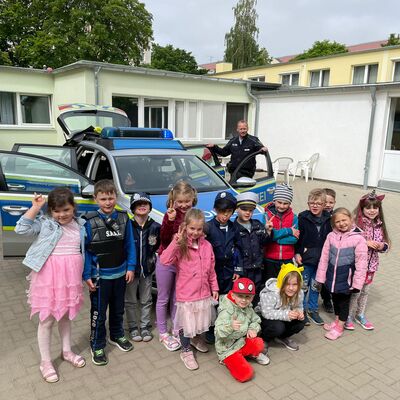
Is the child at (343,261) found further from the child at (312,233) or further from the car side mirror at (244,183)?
the car side mirror at (244,183)

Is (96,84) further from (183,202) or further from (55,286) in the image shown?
(55,286)

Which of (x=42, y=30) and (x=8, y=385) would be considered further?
(x=42, y=30)

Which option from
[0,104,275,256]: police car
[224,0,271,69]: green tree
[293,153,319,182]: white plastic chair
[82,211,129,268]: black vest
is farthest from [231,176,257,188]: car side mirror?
[224,0,271,69]: green tree

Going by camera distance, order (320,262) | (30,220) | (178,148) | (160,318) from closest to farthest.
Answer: (30,220)
(160,318)
(320,262)
(178,148)

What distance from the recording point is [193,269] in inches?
128

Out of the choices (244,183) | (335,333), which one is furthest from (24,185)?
(335,333)

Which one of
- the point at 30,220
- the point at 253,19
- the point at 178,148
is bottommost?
the point at 30,220

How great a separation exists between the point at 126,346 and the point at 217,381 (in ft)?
3.00

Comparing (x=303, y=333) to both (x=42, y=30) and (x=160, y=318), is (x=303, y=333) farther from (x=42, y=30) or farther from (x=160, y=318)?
(x=42, y=30)

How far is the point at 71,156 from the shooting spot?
215 inches

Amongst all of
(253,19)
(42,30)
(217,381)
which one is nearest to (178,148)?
(217,381)

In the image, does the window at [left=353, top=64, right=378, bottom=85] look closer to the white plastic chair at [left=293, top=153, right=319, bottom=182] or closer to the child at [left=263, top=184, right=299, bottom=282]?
the white plastic chair at [left=293, top=153, right=319, bottom=182]

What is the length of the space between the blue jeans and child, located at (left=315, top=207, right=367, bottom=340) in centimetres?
23

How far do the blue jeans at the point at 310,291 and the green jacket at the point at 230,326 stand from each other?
1.02m
